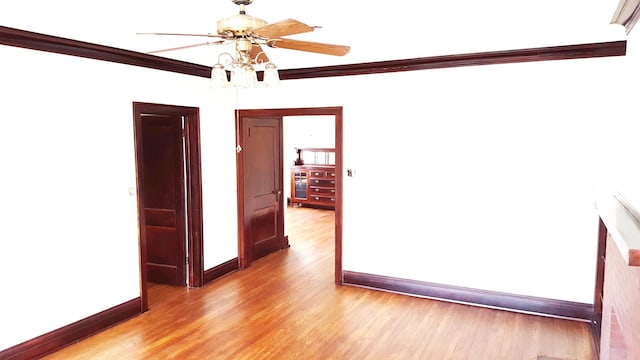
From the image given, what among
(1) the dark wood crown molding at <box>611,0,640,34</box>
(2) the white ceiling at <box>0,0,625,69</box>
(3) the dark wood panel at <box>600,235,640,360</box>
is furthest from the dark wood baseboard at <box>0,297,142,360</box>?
(1) the dark wood crown molding at <box>611,0,640,34</box>

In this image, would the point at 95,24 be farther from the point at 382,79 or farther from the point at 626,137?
the point at 626,137

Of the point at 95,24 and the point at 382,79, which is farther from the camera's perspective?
the point at 382,79

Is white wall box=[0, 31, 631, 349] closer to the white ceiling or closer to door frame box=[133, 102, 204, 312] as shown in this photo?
door frame box=[133, 102, 204, 312]

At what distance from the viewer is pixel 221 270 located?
530 centimetres

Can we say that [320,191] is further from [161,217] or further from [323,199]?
[161,217]

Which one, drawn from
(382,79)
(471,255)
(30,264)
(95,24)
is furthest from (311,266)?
(95,24)

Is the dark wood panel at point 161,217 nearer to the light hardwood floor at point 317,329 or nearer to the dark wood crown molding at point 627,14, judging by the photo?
the light hardwood floor at point 317,329

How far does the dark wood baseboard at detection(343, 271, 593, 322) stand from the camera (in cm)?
404

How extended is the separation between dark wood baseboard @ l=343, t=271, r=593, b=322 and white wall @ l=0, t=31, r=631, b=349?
7 centimetres

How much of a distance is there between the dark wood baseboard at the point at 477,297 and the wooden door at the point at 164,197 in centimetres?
188

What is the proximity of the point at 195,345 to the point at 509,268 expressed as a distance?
2.83 m

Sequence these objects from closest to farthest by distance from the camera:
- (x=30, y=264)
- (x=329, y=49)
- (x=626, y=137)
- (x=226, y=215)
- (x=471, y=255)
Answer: (x=329, y=49), (x=626, y=137), (x=30, y=264), (x=471, y=255), (x=226, y=215)

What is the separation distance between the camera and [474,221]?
432cm

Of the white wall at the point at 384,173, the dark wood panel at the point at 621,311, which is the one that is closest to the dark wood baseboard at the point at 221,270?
the white wall at the point at 384,173
